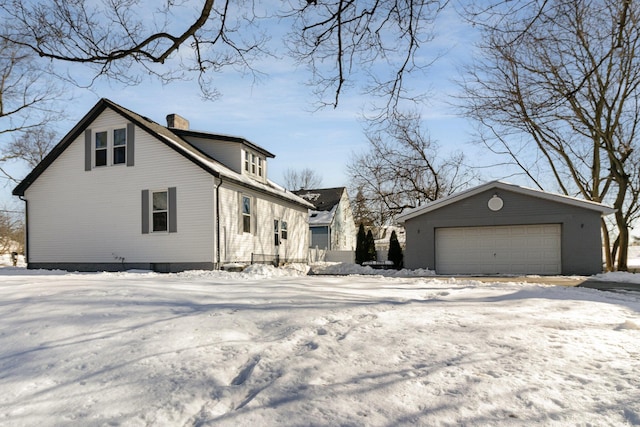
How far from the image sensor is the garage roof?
1556cm

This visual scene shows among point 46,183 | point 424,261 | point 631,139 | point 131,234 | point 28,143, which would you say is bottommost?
point 424,261

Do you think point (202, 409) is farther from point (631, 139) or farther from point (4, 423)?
point (631, 139)

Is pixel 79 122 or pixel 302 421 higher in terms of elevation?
pixel 79 122

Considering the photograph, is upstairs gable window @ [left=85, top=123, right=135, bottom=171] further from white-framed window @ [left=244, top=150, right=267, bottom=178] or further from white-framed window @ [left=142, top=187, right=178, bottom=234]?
white-framed window @ [left=244, top=150, right=267, bottom=178]

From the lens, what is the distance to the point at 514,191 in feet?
53.9

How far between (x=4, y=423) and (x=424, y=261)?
16089mm

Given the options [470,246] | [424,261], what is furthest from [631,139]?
[424,261]

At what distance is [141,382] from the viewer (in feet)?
10.00

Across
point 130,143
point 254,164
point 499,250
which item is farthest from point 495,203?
point 130,143

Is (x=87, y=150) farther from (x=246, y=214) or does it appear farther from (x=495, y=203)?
(x=495, y=203)

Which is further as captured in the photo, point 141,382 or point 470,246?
point 470,246

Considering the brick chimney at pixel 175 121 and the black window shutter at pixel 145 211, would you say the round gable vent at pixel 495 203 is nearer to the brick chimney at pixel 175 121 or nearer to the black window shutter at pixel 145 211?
the black window shutter at pixel 145 211

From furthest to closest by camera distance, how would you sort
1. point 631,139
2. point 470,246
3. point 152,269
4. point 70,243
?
point 631,139 → point 470,246 → point 70,243 → point 152,269

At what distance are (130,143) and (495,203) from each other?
13.7 metres
